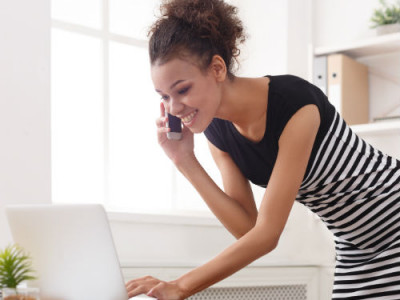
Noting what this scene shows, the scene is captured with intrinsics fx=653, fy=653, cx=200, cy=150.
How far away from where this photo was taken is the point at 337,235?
1.75 meters

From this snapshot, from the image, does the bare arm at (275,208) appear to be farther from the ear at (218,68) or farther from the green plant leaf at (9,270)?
the green plant leaf at (9,270)

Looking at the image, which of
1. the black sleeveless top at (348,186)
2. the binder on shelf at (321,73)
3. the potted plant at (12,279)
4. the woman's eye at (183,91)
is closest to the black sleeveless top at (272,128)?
the black sleeveless top at (348,186)

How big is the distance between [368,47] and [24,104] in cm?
173

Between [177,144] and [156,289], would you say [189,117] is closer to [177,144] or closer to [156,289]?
[177,144]

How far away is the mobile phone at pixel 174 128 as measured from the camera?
1.60 meters

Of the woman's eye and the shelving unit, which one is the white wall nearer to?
the woman's eye

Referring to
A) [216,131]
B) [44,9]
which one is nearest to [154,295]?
[216,131]

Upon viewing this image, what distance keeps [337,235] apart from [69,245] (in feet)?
2.67

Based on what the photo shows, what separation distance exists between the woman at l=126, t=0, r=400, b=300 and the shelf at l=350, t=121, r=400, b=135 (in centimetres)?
142

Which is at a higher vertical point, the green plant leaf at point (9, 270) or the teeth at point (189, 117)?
the teeth at point (189, 117)

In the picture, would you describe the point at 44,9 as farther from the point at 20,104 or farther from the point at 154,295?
the point at 154,295

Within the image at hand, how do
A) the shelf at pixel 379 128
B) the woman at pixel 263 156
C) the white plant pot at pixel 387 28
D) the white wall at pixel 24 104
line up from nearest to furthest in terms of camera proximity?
the woman at pixel 263 156
the white wall at pixel 24 104
the shelf at pixel 379 128
the white plant pot at pixel 387 28

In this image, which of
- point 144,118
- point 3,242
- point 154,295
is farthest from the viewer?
point 144,118

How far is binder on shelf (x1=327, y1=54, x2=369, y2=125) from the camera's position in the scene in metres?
3.20
